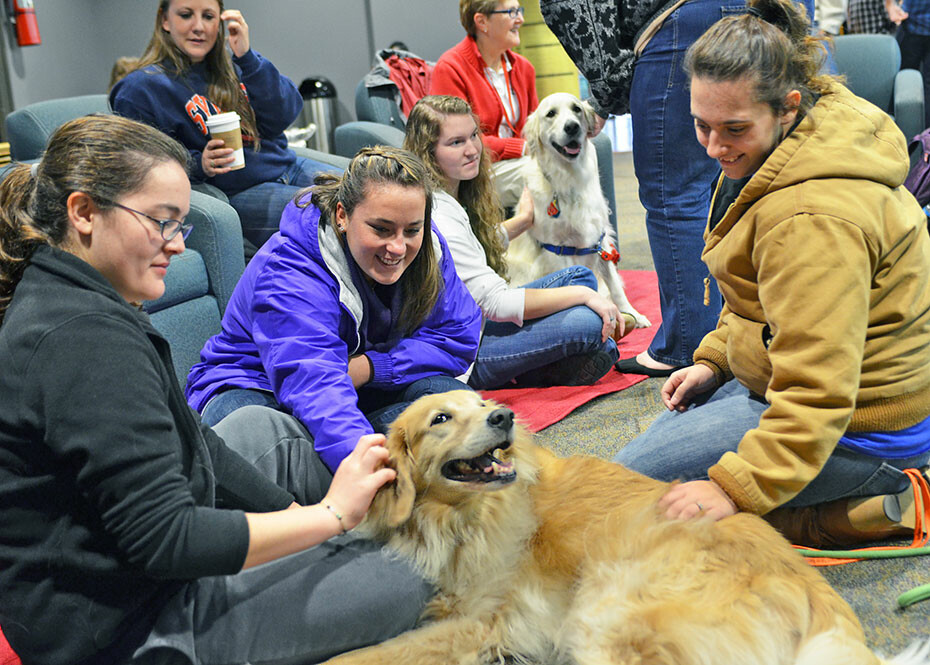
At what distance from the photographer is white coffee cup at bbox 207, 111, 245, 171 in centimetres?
285

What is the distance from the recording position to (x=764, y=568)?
4.26 ft

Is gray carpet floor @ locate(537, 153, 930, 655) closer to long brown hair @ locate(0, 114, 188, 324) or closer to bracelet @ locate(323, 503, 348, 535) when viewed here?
bracelet @ locate(323, 503, 348, 535)

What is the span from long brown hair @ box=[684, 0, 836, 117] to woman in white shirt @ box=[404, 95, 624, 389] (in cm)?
129

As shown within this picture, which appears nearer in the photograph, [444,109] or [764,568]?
[764,568]

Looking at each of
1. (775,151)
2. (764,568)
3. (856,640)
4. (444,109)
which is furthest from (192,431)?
(444,109)

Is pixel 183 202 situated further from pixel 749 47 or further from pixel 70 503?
pixel 749 47

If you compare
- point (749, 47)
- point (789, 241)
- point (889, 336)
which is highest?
point (749, 47)

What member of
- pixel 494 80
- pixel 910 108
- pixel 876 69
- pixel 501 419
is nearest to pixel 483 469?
pixel 501 419

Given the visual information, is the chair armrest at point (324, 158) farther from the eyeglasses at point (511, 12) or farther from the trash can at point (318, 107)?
the trash can at point (318, 107)

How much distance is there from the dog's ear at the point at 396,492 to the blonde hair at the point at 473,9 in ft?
9.82

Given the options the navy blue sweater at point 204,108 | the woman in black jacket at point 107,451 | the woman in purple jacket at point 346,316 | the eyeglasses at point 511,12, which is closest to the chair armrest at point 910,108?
the eyeglasses at point 511,12

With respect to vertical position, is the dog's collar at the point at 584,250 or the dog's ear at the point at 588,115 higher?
the dog's ear at the point at 588,115

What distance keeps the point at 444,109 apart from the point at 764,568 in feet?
6.50

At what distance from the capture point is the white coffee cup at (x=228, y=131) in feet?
9.36
